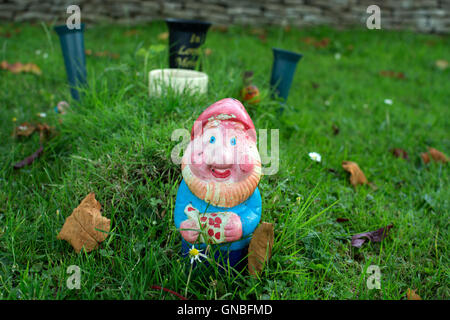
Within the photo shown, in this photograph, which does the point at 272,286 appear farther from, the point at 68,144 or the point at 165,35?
the point at 165,35

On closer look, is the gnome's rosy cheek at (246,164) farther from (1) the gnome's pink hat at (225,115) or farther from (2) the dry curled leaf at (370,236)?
(2) the dry curled leaf at (370,236)

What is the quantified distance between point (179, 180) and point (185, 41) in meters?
1.52

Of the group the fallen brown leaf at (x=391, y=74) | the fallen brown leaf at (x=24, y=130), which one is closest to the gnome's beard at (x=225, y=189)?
the fallen brown leaf at (x=24, y=130)

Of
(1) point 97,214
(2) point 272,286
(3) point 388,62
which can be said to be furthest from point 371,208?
(3) point 388,62

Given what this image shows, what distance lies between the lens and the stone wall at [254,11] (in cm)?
593

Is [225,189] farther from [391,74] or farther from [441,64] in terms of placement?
[441,64]

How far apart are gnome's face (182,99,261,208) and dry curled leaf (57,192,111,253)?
0.50m

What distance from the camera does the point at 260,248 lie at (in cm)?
141

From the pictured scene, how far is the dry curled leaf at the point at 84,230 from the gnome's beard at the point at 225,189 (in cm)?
51

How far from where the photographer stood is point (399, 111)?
3.65 m

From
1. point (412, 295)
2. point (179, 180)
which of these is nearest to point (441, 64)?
point (412, 295)

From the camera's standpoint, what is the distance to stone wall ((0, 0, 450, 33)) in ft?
19.5

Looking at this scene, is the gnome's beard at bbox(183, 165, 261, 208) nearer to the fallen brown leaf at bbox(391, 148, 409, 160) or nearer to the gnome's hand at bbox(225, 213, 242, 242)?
the gnome's hand at bbox(225, 213, 242, 242)

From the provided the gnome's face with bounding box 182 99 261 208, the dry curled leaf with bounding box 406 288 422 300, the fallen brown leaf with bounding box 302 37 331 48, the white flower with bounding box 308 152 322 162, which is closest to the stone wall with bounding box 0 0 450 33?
the fallen brown leaf with bounding box 302 37 331 48
